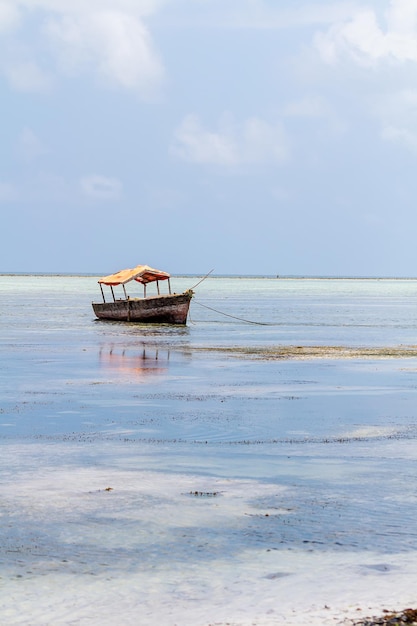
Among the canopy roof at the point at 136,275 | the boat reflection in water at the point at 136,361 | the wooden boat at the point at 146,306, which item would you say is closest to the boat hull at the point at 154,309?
the wooden boat at the point at 146,306

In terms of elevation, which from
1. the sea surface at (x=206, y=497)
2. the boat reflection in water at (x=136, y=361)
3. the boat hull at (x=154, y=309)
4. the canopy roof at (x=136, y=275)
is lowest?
the sea surface at (x=206, y=497)

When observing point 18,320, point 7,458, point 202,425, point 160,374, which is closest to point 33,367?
point 160,374

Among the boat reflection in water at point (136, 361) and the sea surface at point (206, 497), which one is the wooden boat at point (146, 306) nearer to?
the boat reflection in water at point (136, 361)

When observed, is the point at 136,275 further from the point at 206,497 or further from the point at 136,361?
the point at 206,497

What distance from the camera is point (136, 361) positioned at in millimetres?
31969

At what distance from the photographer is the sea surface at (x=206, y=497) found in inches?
332

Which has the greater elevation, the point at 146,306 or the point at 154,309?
the point at 146,306

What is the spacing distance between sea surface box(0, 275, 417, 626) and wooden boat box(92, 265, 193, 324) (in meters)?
26.5

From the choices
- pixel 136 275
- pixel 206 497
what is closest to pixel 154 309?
pixel 136 275

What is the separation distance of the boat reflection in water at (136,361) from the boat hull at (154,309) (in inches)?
671

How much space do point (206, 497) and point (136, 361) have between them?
66.1 ft

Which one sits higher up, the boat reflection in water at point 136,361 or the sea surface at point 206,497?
the boat reflection in water at point 136,361

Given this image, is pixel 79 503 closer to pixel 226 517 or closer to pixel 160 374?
pixel 226 517

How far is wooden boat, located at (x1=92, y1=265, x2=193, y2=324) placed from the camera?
5444 cm
